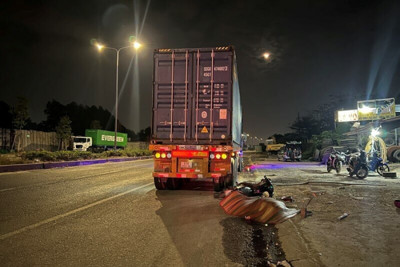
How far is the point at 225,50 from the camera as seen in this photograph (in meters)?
9.36

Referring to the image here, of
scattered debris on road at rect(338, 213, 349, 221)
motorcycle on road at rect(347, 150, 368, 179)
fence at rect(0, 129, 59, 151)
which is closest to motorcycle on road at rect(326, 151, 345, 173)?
motorcycle on road at rect(347, 150, 368, 179)

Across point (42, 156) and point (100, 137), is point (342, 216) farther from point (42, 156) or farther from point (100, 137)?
point (100, 137)

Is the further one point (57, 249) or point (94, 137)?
point (94, 137)

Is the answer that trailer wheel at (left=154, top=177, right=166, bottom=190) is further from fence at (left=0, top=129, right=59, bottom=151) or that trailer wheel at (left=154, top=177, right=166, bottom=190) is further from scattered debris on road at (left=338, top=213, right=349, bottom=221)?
fence at (left=0, top=129, right=59, bottom=151)

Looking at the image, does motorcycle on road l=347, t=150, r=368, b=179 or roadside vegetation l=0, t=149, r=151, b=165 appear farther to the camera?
roadside vegetation l=0, t=149, r=151, b=165

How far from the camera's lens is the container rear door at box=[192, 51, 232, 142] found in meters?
9.33

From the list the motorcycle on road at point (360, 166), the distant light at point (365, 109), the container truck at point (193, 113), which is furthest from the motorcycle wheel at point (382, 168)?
the distant light at point (365, 109)

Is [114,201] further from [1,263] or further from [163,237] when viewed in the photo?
[1,263]

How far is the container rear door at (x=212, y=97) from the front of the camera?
30.6 feet

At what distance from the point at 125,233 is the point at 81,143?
44.7m

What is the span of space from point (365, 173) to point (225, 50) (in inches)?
321

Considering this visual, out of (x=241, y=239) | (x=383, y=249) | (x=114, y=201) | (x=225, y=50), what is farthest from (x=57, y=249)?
(x=225, y=50)

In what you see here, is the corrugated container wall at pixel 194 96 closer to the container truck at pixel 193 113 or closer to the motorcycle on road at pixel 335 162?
the container truck at pixel 193 113

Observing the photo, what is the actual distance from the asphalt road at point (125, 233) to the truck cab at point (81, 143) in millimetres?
39549
